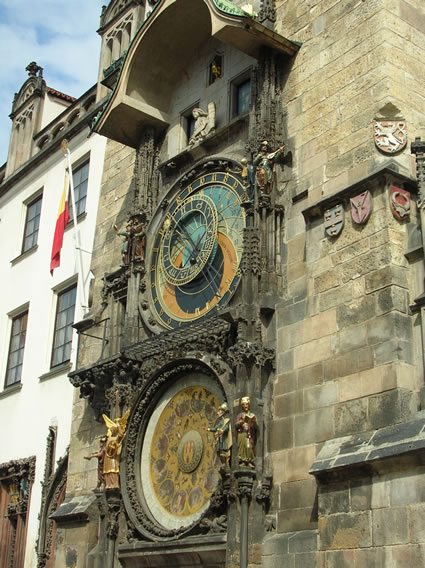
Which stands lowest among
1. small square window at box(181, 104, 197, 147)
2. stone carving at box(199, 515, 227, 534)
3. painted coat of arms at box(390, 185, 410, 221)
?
stone carving at box(199, 515, 227, 534)

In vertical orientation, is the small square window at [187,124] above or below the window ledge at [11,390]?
above

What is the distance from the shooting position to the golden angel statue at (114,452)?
Result: 11359mm

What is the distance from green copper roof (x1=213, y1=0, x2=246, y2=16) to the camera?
1130 centimetres

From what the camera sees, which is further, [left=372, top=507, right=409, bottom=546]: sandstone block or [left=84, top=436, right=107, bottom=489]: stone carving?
[left=84, top=436, right=107, bottom=489]: stone carving

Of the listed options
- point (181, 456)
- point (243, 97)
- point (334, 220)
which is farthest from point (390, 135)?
point (181, 456)

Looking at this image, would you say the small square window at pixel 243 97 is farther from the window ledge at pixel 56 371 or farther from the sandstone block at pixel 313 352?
the window ledge at pixel 56 371

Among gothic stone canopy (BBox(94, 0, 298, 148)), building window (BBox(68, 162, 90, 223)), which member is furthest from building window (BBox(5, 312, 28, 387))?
gothic stone canopy (BBox(94, 0, 298, 148))

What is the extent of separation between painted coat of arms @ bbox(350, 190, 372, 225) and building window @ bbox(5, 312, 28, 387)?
9560 mm

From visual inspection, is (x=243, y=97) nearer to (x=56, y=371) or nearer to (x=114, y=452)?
(x=114, y=452)

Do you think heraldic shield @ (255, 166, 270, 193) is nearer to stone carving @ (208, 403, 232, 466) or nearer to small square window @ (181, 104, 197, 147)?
stone carving @ (208, 403, 232, 466)

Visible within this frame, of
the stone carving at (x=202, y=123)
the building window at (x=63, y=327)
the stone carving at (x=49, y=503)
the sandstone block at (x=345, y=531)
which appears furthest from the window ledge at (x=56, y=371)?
the sandstone block at (x=345, y=531)

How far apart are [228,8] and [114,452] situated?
600 centimetres

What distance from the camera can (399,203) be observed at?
912 centimetres

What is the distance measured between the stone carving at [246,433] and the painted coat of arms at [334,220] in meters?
2.04
